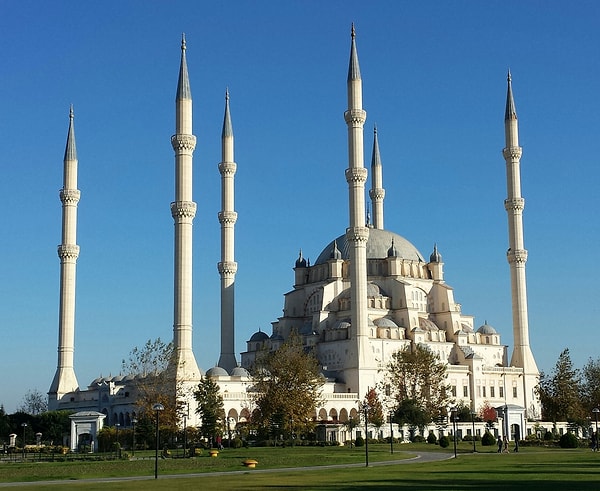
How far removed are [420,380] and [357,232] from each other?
43.0 feet

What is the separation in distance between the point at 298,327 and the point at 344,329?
11041 millimetres

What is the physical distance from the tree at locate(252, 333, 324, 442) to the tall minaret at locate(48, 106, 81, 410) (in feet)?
59.1

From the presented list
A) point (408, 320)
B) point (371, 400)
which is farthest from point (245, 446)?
point (408, 320)

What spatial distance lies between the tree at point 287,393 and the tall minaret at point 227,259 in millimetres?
15356

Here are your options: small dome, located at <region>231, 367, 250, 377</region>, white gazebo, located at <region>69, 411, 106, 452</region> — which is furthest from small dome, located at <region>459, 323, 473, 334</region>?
white gazebo, located at <region>69, 411, 106, 452</region>

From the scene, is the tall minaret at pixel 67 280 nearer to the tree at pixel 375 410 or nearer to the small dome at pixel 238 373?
the small dome at pixel 238 373

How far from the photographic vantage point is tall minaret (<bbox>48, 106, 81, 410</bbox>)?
77.0m

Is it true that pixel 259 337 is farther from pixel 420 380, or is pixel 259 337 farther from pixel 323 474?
pixel 323 474

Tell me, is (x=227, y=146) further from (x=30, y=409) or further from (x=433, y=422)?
(x=30, y=409)

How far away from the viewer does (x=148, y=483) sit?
29312 millimetres

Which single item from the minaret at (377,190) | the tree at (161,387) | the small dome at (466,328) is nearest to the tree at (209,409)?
the tree at (161,387)

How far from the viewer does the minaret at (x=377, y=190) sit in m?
106

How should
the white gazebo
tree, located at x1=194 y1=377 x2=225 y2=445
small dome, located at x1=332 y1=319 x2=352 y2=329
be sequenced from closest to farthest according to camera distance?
the white gazebo → tree, located at x1=194 y1=377 x2=225 y2=445 → small dome, located at x1=332 y1=319 x2=352 y2=329

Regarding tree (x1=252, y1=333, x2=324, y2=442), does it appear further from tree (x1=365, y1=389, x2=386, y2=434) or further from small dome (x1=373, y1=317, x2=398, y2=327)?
small dome (x1=373, y1=317, x2=398, y2=327)
